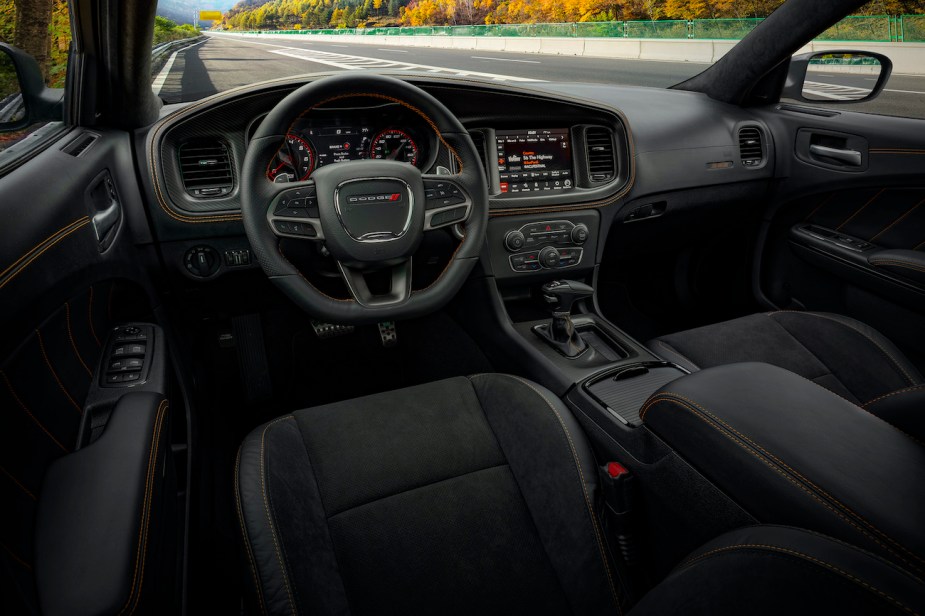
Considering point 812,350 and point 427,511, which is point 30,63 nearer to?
point 427,511

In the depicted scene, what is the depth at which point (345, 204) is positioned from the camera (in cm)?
168

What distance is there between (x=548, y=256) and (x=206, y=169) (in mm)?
1312

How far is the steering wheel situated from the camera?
5.43 feet

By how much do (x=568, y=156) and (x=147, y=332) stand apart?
175cm

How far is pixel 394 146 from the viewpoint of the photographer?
2.16m

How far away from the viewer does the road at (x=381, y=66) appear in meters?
2.16

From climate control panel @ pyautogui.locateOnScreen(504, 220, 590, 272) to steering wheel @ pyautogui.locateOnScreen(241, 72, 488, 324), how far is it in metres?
0.67

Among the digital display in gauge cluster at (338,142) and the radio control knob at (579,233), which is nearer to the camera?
the digital display in gauge cluster at (338,142)

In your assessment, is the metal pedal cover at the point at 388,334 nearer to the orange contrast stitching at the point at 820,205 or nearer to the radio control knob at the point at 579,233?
the radio control knob at the point at 579,233

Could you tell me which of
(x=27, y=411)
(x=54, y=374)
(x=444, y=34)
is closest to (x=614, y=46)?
(x=444, y=34)

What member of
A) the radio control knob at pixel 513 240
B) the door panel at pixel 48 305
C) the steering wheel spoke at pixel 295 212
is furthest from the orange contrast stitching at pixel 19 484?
the radio control knob at pixel 513 240

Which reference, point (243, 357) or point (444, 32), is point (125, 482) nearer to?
point (243, 357)

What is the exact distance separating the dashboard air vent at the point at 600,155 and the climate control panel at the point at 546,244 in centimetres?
26

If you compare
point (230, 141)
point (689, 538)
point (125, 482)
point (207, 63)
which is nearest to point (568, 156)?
point (230, 141)
